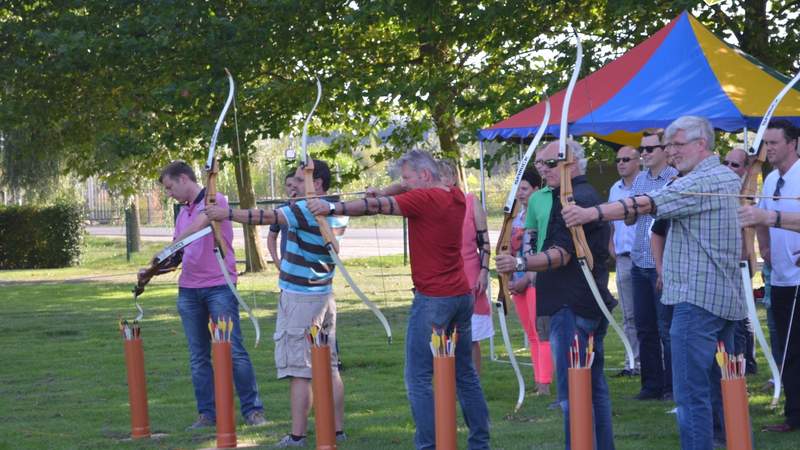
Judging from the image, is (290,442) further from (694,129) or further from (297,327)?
(694,129)

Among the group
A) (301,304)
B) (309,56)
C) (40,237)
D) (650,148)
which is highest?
(309,56)

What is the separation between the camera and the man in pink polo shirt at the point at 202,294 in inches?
284

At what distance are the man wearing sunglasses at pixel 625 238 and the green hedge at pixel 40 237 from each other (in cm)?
2180

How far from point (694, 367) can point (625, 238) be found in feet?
11.9

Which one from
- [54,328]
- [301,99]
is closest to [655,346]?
[301,99]

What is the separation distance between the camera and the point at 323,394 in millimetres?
5852

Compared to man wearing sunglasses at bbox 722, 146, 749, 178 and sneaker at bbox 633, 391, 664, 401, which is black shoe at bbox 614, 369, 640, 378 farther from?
man wearing sunglasses at bbox 722, 146, 749, 178

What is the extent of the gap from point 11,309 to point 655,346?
12.3 meters

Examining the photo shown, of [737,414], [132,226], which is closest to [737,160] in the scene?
[737,414]

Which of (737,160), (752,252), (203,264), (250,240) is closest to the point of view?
(752,252)

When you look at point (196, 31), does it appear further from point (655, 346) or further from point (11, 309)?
point (655, 346)

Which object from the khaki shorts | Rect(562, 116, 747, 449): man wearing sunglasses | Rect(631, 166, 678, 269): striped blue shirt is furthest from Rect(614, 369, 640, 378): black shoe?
Rect(562, 116, 747, 449): man wearing sunglasses

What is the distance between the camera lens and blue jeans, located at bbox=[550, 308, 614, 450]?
5.43 meters

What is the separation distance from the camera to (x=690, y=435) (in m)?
5.00
